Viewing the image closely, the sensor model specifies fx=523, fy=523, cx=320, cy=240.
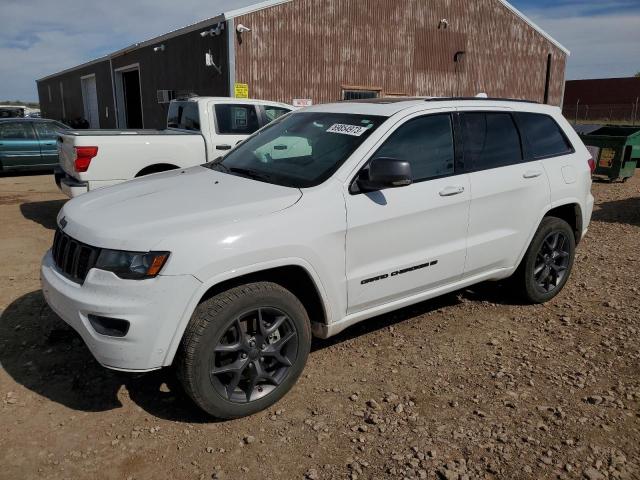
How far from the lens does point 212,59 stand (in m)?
15.2

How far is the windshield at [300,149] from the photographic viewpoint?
3436mm

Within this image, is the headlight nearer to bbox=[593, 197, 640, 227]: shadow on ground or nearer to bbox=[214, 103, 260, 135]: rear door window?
bbox=[214, 103, 260, 135]: rear door window

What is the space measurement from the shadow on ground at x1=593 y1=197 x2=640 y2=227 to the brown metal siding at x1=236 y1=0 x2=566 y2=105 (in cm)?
937

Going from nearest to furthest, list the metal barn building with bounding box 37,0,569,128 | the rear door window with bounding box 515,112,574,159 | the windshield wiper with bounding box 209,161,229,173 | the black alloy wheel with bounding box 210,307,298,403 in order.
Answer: the black alloy wheel with bounding box 210,307,298,403 < the windshield wiper with bounding box 209,161,229,173 < the rear door window with bounding box 515,112,574,159 < the metal barn building with bounding box 37,0,569,128

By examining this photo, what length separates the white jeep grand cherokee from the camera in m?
2.70

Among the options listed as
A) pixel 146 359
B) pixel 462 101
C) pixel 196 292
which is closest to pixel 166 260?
pixel 196 292

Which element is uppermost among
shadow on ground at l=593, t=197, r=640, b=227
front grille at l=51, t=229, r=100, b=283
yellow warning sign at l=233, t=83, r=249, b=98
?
yellow warning sign at l=233, t=83, r=249, b=98

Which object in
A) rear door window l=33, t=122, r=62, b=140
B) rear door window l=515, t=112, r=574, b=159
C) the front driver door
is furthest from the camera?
rear door window l=33, t=122, r=62, b=140

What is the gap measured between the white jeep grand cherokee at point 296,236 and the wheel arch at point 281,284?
1 cm

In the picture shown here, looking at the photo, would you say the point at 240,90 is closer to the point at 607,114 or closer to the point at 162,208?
the point at 162,208

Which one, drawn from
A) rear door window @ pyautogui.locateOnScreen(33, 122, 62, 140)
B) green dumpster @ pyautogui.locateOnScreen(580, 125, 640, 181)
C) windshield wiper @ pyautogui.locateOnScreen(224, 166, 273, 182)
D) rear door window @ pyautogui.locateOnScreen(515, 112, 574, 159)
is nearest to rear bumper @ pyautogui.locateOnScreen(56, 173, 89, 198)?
windshield wiper @ pyautogui.locateOnScreen(224, 166, 273, 182)

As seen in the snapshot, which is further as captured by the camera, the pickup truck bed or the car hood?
the pickup truck bed

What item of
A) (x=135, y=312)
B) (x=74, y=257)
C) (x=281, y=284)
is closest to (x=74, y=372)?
(x=74, y=257)

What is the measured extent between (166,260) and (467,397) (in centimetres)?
206
